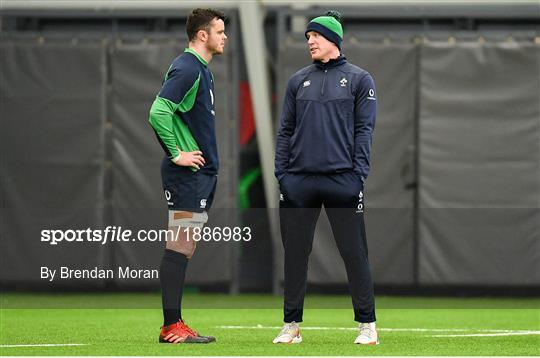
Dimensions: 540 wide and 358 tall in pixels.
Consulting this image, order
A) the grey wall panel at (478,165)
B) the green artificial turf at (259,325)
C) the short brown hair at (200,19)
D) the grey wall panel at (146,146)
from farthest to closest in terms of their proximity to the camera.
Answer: the grey wall panel at (146,146) → the grey wall panel at (478,165) → the short brown hair at (200,19) → the green artificial turf at (259,325)

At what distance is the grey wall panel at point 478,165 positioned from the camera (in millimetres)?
13258

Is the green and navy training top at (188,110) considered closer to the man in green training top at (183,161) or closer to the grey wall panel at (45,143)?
the man in green training top at (183,161)

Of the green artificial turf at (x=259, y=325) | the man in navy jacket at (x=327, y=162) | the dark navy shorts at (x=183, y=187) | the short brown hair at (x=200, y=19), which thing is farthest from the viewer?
the short brown hair at (x=200, y=19)

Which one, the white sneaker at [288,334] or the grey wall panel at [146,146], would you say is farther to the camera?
the grey wall panel at [146,146]

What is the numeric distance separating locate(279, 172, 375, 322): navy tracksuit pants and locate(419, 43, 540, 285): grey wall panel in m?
6.41

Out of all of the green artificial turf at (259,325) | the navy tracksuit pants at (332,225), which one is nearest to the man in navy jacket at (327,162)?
the navy tracksuit pants at (332,225)

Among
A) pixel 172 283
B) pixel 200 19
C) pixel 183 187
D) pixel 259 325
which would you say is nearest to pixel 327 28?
pixel 200 19

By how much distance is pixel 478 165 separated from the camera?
13.4 meters

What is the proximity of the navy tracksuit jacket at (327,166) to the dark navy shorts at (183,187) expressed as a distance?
18.0 inches

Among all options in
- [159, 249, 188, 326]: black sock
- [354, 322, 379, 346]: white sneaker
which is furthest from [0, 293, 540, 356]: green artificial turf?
[159, 249, 188, 326]: black sock

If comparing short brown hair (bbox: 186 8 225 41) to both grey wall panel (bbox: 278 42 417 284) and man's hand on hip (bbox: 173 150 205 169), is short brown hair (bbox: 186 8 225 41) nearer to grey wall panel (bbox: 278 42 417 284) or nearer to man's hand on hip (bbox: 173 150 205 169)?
man's hand on hip (bbox: 173 150 205 169)

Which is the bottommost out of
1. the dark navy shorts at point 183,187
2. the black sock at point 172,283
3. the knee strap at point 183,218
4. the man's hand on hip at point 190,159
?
the black sock at point 172,283

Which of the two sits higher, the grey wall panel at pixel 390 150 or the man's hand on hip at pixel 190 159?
the man's hand on hip at pixel 190 159

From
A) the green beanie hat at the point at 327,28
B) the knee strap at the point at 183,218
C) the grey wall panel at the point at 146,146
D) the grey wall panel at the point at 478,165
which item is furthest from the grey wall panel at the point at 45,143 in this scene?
the green beanie hat at the point at 327,28
